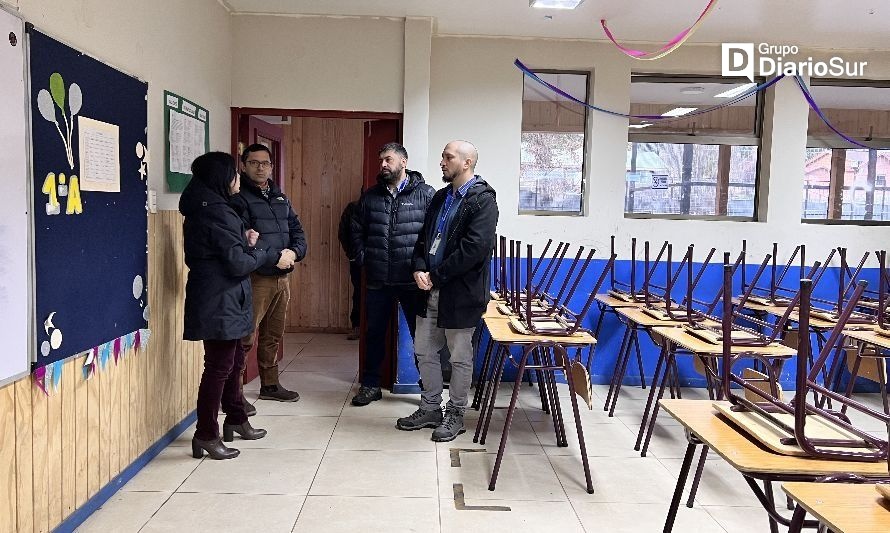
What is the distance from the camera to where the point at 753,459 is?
61.2 inches

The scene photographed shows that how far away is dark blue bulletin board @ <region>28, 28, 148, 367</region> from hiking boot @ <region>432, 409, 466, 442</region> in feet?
5.06

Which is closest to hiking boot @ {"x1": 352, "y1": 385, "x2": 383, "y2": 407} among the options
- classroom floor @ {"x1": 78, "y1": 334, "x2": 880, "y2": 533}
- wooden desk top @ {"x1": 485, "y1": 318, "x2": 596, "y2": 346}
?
classroom floor @ {"x1": 78, "y1": 334, "x2": 880, "y2": 533}

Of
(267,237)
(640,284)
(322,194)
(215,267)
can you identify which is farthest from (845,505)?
(322,194)

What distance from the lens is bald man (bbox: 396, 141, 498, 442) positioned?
3.45m

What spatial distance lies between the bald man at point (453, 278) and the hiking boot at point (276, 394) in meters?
0.88

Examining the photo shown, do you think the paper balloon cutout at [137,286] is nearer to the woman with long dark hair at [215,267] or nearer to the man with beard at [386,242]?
the woman with long dark hair at [215,267]

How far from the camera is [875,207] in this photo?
5348 millimetres

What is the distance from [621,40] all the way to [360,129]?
2.60 m

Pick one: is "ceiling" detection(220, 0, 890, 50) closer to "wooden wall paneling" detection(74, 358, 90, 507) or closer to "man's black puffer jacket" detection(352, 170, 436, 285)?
"man's black puffer jacket" detection(352, 170, 436, 285)

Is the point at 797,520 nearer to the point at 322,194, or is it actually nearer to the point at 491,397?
Answer: the point at 491,397

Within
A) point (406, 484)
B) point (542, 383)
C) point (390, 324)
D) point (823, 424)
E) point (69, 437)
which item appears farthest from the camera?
point (390, 324)

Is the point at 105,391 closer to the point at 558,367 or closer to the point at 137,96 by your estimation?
the point at 137,96

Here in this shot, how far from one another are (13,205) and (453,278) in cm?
195

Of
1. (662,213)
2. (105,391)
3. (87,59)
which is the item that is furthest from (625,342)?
(87,59)
